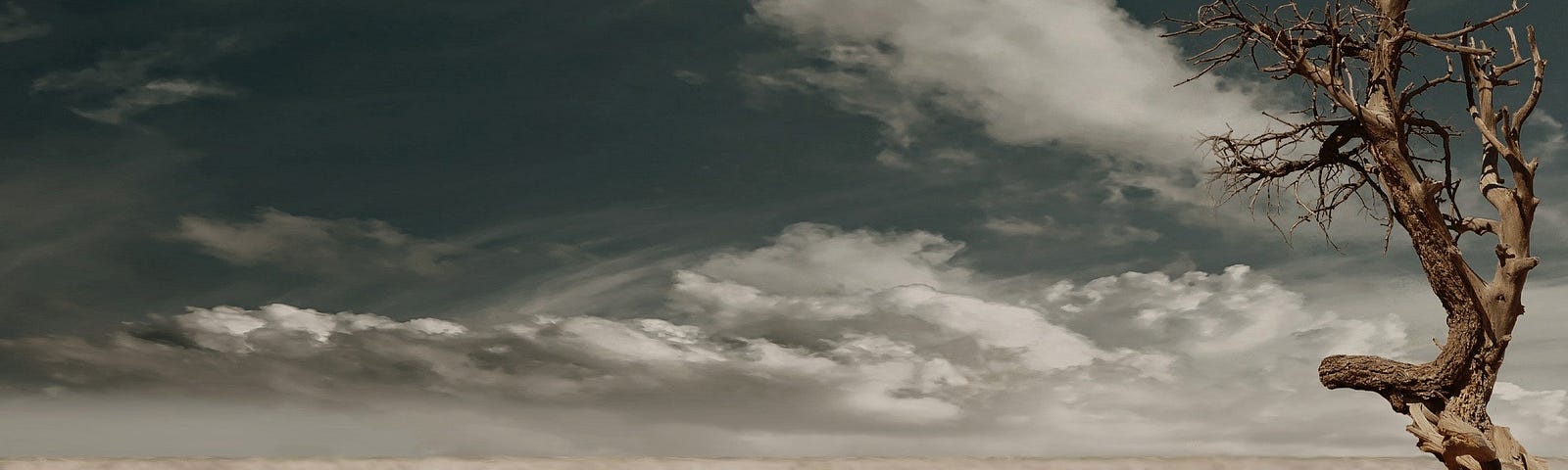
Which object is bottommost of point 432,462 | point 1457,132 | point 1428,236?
point 432,462

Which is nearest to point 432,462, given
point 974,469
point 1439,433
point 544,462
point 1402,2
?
point 544,462

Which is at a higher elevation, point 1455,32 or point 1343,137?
point 1455,32

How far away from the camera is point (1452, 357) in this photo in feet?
27.8

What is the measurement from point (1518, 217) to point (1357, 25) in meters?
1.98

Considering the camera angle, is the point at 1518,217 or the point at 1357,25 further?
the point at 1357,25

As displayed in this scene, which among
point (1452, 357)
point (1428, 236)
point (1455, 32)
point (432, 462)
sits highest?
point (1455, 32)

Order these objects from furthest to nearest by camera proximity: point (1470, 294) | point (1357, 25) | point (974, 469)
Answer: point (974, 469) → point (1357, 25) → point (1470, 294)

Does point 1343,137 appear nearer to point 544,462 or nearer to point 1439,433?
point 1439,433

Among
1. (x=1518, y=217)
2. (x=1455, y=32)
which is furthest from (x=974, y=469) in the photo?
(x=1455, y=32)

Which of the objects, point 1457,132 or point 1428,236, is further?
point 1457,132

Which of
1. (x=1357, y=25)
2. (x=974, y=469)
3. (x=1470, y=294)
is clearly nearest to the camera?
(x=1470, y=294)

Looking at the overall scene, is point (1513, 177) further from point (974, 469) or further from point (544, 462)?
point (544, 462)

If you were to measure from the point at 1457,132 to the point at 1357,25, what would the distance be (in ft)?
4.26

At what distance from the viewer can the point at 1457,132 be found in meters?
9.14
